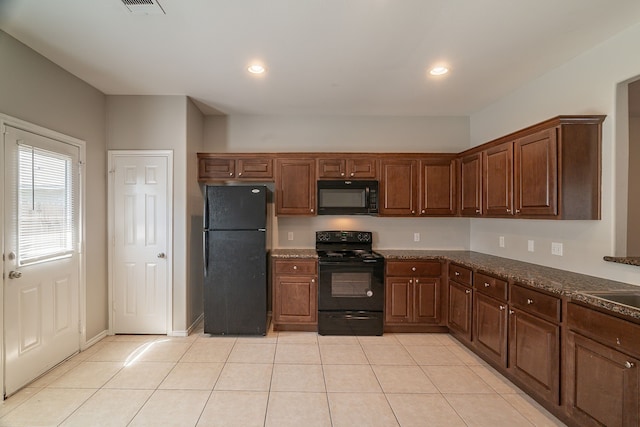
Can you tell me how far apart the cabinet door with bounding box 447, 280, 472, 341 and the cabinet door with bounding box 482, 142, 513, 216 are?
878 millimetres

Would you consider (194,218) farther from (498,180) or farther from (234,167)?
(498,180)

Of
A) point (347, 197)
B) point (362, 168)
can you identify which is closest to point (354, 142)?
point (362, 168)

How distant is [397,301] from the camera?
3.40m

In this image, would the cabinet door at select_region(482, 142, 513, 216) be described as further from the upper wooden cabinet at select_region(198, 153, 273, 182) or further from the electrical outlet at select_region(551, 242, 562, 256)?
the upper wooden cabinet at select_region(198, 153, 273, 182)

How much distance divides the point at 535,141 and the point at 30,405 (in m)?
4.48

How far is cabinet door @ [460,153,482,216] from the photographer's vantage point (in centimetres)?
319

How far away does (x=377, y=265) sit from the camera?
3369 mm

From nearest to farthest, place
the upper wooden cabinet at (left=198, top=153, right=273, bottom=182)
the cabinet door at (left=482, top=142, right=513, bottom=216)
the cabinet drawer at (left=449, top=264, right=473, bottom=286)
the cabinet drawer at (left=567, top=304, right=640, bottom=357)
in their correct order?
1. the cabinet drawer at (left=567, top=304, right=640, bottom=357)
2. the cabinet door at (left=482, top=142, right=513, bottom=216)
3. the cabinet drawer at (left=449, top=264, right=473, bottom=286)
4. the upper wooden cabinet at (left=198, top=153, right=273, bottom=182)

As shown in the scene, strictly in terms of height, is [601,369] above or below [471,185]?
below

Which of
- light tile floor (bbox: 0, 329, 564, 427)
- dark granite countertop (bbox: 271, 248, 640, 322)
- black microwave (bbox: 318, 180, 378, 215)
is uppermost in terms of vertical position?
black microwave (bbox: 318, 180, 378, 215)

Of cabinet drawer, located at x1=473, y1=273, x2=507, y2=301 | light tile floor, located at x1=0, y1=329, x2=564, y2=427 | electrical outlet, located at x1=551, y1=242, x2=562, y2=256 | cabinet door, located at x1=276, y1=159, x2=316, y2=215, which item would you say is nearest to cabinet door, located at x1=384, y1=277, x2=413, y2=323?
light tile floor, located at x1=0, y1=329, x2=564, y2=427

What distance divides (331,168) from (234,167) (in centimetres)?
123

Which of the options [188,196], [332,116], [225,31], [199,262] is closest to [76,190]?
[188,196]

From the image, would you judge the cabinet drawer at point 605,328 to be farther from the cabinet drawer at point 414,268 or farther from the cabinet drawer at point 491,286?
the cabinet drawer at point 414,268
